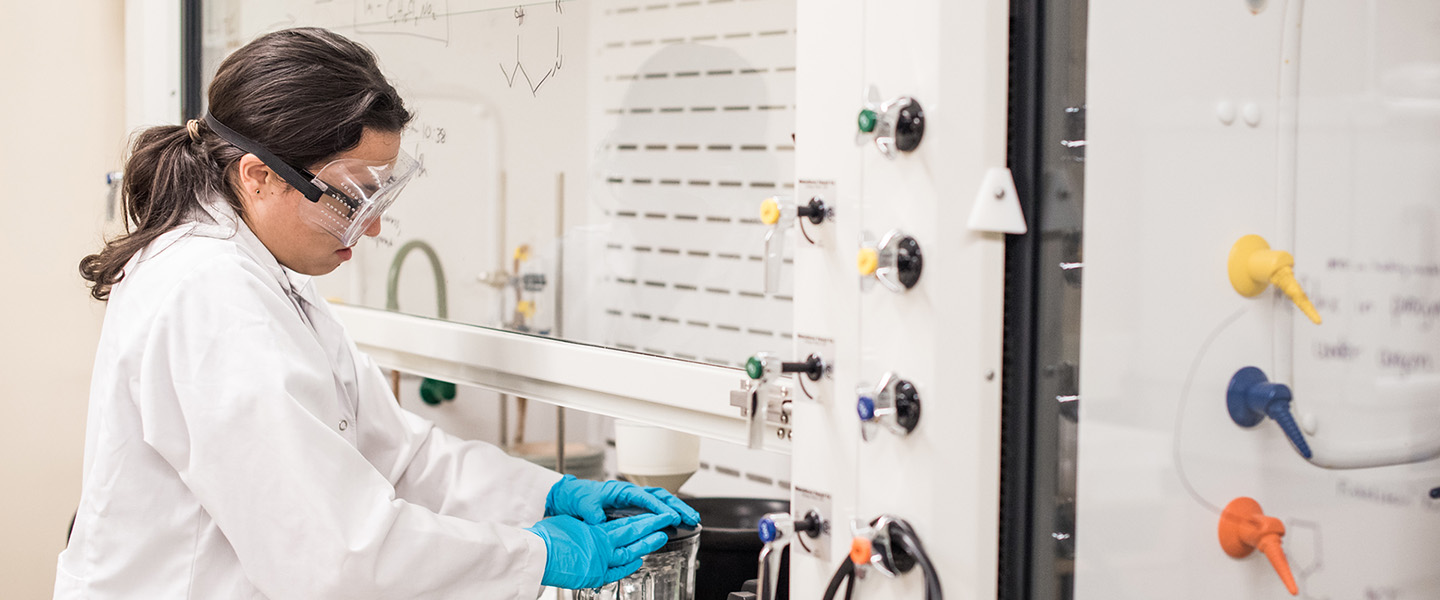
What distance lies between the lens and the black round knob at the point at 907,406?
40.6 inches

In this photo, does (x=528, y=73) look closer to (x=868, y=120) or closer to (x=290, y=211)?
(x=290, y=211)

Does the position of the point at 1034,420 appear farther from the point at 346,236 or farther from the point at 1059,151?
the point at 346,236

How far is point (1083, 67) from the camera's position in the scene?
3.39 feet

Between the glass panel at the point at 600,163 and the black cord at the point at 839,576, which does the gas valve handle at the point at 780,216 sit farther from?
the glass panel at the point at 600,163

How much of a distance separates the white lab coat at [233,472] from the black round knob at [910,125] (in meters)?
0.70

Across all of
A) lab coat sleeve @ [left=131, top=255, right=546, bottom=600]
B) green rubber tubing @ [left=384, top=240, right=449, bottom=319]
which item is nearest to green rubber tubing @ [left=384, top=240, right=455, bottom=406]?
green rubber tubing @ [left=384, top=240, right=449, bottom=319]

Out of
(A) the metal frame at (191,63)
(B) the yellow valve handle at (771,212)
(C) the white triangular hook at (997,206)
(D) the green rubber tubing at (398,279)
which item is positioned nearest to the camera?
(C) the white triangular hook at (997,206)

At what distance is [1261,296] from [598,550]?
2.71 ft

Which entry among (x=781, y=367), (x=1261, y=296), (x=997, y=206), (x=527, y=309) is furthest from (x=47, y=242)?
(x=1261, y=296)

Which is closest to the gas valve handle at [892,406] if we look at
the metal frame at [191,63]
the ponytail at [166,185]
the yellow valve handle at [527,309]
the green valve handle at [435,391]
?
the ponytail at [166,185]

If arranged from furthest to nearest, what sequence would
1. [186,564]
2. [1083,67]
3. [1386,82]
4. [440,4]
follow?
[440,4]
[186,564]
[1386,82]
[1083,67]

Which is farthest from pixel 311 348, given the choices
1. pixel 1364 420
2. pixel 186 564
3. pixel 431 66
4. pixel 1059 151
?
pixel 1364 420

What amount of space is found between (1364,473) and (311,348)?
1.24 meters

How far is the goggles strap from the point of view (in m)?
1.37
